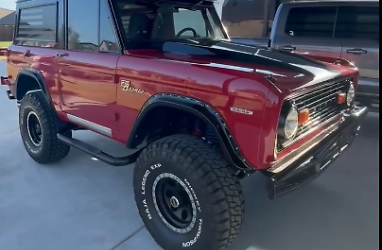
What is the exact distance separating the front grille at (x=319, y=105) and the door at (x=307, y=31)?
2.26m

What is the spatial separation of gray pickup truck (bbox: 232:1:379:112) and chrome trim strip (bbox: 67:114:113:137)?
3050 mm

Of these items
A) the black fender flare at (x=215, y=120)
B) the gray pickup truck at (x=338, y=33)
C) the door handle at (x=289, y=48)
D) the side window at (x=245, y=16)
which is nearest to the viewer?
the black fender flare at (x=215, y=120)

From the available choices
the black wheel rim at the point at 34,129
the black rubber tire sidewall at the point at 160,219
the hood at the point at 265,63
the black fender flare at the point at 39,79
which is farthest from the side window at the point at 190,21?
the black wheel rim at the point at 34,129

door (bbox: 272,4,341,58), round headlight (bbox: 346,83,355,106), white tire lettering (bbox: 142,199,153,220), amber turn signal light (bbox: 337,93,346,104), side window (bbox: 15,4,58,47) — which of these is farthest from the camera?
door (bbox: 272,4,341,58)

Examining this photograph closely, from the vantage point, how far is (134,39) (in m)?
2.84

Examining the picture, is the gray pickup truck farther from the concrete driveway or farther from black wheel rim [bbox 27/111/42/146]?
black wheel rim [bbox 27/111/42/146]

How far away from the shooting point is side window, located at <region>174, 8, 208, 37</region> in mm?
3211

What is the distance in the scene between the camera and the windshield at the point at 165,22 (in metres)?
2.86

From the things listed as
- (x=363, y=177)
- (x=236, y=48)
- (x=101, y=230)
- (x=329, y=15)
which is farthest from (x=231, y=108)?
(x=329, y=15)

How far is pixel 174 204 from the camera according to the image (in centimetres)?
249

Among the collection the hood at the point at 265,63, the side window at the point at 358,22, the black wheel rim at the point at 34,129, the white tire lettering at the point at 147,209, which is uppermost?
the side window at the point at 358,22

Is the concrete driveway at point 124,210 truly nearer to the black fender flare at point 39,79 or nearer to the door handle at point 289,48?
the black fender flare at point 39,79

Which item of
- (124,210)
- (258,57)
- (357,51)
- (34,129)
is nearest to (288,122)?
(258,57)

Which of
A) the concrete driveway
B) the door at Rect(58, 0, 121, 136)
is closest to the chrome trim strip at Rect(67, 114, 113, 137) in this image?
the door at Rect(58, 0, 121, 136)
